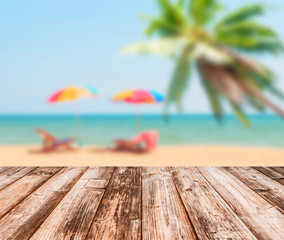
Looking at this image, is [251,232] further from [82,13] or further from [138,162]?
→ [82,13]

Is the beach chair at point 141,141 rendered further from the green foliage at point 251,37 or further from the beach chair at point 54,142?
the green foliage at point 251,37

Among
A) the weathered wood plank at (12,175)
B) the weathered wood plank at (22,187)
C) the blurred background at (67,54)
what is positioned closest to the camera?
→ the weathered wood plank at (22,187)

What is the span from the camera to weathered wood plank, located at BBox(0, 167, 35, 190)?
194 centimetres

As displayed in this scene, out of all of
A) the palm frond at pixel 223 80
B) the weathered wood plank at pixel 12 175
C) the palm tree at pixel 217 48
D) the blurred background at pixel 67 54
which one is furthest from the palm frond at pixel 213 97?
the blurred background at pixel 67 54

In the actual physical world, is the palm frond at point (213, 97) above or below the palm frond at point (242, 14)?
below

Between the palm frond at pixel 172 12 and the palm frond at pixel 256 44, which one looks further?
the palm frond at pixel 172 12

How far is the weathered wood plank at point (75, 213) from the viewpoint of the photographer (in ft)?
3.67

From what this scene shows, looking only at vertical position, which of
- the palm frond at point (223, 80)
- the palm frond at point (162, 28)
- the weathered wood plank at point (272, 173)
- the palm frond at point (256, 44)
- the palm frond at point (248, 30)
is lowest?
the weathered wood plank at point (272, 173)

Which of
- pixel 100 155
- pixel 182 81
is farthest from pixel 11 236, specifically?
pixel 182 81

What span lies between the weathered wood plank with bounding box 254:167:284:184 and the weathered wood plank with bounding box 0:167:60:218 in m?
1.53

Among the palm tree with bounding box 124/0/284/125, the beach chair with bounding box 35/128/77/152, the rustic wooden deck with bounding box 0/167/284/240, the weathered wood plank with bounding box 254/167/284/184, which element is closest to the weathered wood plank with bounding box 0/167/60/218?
the rustic wooden deck with bounding box 0/167/284/240

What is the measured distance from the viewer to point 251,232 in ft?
3.73

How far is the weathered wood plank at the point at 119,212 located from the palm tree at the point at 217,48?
5000 millimetres

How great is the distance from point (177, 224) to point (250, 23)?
698cm
